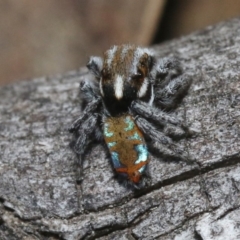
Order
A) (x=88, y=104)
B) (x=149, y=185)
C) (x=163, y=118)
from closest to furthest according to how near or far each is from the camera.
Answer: (x=149, y=185) < (x=163, y=118) < (x=88, y=104)

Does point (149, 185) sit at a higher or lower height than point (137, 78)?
lower

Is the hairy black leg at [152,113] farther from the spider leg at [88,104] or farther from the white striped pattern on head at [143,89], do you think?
the spider leg at [88,104]

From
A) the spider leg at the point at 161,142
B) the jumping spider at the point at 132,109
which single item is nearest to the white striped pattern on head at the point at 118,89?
the jumping spider at the point at 132,109

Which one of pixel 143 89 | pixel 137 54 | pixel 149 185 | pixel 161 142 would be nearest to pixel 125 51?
pixel 137 54

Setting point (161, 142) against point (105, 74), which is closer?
point (161, 142)

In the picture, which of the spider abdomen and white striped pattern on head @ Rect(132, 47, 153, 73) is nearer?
the spider abdomen

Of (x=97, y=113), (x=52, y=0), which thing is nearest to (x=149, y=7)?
(x=52, y=0)

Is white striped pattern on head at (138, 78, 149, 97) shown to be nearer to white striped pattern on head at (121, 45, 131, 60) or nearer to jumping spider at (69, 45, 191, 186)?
jumping spider at (69, 45, 191, 186)

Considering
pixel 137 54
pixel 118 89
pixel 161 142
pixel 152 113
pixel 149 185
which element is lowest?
pixel 149 185

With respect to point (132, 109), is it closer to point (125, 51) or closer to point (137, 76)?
point (137, 76)

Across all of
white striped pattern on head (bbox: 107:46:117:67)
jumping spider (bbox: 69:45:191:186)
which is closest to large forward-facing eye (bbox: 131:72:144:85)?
jumping spider (bbox: 69:45:191:186)
